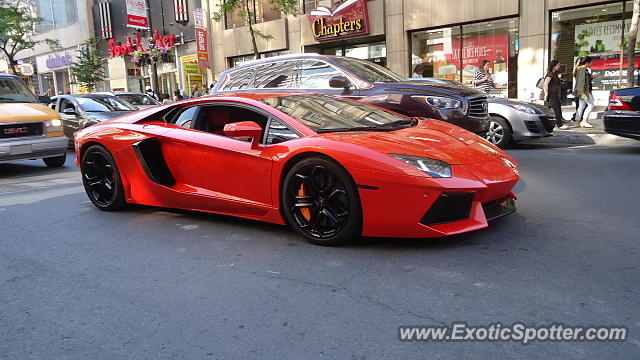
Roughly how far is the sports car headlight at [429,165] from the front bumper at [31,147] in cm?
754

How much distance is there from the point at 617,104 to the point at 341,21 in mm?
13121

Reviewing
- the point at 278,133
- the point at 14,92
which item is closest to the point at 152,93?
the point at 14,92

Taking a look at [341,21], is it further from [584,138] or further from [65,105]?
[584,138]

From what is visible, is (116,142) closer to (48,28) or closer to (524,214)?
(524,214)

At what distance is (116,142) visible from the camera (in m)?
5.12

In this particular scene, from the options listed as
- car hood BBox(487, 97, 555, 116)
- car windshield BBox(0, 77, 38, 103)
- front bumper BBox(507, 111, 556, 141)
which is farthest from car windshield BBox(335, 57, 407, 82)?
car windshield BBox(0, 77, 38, 103)

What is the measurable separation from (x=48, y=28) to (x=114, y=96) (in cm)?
2921

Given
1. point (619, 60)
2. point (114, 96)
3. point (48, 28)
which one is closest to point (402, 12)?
point (619, 60)

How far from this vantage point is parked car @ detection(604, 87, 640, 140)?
25.4 feet

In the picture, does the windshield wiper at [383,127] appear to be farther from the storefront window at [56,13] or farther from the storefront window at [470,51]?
the storefront window at [56,13]

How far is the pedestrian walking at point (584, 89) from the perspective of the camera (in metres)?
11.7

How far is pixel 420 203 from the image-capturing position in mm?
3438

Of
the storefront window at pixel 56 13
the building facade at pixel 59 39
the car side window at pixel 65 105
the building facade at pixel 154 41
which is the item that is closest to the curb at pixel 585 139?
the car side window at pixel 65 105

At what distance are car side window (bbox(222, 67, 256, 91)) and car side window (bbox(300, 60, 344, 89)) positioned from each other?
942mm
